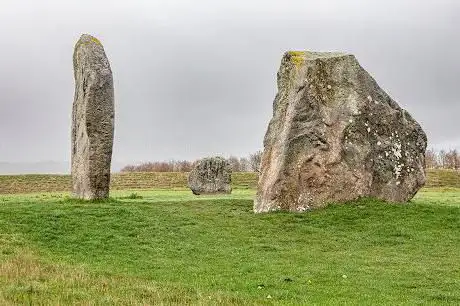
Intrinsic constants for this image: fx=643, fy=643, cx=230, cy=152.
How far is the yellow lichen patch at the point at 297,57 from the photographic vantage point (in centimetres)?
2736

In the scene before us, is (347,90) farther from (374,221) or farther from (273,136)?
(374,221)

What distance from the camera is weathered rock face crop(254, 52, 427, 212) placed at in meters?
25.9

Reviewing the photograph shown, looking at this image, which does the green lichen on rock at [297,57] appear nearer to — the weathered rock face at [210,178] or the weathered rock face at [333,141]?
the weathered rock face at [333,141]

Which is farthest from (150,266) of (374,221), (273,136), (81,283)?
(273,136)

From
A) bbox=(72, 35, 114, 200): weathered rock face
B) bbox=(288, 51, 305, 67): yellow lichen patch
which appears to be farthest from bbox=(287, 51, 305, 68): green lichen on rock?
bbox=(72, 35, 114, 200): weathered rock face

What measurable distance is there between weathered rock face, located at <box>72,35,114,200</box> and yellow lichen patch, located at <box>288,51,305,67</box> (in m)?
7.79

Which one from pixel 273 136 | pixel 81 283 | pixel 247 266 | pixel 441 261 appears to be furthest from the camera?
pixel 273 136

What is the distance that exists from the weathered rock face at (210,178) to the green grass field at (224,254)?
1094 centimetres

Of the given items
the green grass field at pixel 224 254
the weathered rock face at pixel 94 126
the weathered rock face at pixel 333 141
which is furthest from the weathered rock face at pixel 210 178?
the weathered rock face at pixel 94 126

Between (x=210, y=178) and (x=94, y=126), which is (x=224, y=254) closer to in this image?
(x=94, y=126)

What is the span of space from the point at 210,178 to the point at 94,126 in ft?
48.7

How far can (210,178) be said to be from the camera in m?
40.2

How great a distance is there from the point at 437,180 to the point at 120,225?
54402 millimetres

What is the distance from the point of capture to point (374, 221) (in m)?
23.6
